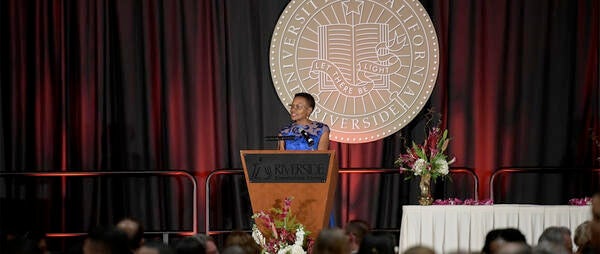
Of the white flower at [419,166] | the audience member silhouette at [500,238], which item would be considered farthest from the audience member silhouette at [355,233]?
the white flower at [419,166]

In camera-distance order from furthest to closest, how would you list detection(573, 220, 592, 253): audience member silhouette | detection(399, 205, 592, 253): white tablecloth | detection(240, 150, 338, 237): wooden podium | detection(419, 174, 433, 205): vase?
detection(419, 174, 433, 205): vase, detection(399, 205, 592, 253): white tablecloth, detection(240, 150, 338, 237): wooden podium, detection(573, 220, 592, 253): audience member silhouette

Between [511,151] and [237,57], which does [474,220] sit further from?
[237,57]

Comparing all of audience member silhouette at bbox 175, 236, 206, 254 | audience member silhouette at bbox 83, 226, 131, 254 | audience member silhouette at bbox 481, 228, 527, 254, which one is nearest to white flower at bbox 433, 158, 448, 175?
audience member silhouette at bbox 481, 228, 527, 254

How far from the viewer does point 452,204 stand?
7.97m

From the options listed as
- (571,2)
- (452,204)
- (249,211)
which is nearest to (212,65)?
(249,211)

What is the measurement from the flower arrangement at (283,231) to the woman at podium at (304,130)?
729 mm

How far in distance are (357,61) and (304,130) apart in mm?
2507

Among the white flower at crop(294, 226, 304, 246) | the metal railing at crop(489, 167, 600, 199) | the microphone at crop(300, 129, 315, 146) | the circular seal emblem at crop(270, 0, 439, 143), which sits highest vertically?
the circular seal emblem at crop(270, 0, 439, 143)

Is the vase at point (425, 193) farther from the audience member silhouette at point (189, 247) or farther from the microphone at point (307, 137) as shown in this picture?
the audience member silhouette at point (189, 247)

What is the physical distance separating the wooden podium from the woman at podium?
50 centimetres

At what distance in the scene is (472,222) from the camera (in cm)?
775

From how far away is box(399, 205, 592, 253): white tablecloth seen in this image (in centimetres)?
765

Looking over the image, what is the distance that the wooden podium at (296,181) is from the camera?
686cm

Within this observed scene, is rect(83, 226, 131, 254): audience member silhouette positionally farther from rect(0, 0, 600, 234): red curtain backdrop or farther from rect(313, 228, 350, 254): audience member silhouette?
rect(0, 0, 600, 234): red curtain backdrop
